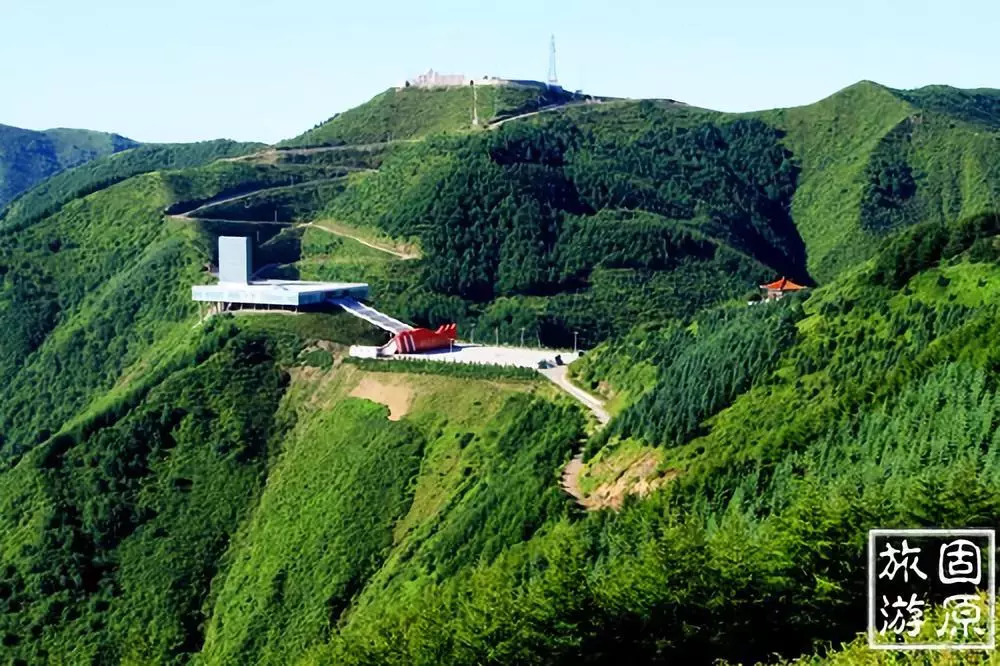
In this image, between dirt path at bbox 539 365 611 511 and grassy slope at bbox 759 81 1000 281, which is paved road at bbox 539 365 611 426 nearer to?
dirt path at bbox 539 365 611 511

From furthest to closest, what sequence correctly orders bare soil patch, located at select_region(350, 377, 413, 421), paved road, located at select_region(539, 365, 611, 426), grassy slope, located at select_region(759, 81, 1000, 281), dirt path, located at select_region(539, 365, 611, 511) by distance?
grassy slope, located at select_region(759, 81, 1000, 281) → bare soil patch, located at select_region(350, 377, 413, 421) → paved road, located at select_region(539, 365, 611, 426) → dirt path, located at select_region(539, 365, 611, 511)

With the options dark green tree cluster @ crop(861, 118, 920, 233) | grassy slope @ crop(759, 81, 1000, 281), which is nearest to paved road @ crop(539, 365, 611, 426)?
grassy slope @ crop(759, 81, 1000, 281)

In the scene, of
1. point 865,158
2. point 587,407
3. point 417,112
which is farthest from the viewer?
point 865,158

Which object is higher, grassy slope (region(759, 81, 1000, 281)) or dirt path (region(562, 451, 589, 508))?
grassy slope (region(759, 81, 1000, 281))

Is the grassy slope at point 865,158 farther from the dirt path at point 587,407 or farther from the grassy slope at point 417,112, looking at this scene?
the dirt path at point 587,407

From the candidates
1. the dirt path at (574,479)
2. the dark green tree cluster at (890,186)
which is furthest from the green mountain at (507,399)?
the dark green tree cluster at (890,186)

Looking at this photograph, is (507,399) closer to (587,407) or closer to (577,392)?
(577,392)

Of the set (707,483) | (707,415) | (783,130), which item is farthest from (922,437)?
(783,130)

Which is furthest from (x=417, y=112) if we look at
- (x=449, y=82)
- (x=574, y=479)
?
(x=574, y=479)
